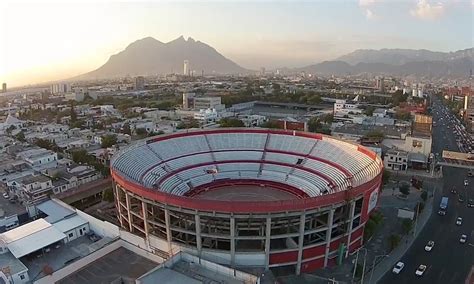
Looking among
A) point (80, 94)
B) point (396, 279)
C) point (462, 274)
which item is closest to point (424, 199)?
point (462, 274)

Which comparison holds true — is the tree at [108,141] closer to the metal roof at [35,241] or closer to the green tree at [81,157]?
the green tree at [81,157]

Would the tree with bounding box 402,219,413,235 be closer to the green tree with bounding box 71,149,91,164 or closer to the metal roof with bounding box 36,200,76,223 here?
the metal roof with bounding box 36,200,76,223

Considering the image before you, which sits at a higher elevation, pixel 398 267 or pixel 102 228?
pixel 102 228

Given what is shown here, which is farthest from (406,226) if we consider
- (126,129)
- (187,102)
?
(187,102)

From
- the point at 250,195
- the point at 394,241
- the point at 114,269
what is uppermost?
the point at 114,269

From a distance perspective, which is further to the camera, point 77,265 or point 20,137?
point 20,137

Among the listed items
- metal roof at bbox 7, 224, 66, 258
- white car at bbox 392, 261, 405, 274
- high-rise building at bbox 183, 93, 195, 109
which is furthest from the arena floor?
high-rise building at bbox 183, 93, 195, 109

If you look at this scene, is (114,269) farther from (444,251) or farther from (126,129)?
(126,129)
